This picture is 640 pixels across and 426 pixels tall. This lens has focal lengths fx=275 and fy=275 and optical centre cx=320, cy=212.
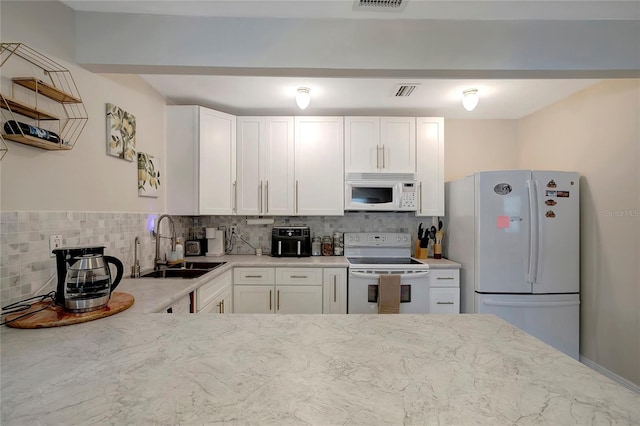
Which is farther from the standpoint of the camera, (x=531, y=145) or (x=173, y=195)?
(x=531, y=145)

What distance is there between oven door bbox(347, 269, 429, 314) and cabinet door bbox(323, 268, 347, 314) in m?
0.06

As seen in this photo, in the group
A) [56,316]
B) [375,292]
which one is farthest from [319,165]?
[56,316]

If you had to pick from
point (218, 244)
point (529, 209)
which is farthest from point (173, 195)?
point (529, 209)

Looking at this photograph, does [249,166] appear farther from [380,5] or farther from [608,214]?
→ [608,214]

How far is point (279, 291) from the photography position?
2709 mm

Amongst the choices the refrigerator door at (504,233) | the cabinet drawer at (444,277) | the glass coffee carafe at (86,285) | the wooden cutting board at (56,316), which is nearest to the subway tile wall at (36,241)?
the wooden cutting board at (56,316)

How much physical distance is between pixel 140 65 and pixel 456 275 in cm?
306

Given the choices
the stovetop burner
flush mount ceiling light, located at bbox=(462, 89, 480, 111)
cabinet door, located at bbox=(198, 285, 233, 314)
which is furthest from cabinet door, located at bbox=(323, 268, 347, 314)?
flush mount ceiling light, located at bbox=(462, 89, 480, 111)

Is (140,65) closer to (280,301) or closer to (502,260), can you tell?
(280,301)

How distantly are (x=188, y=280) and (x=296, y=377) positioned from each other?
144 cm

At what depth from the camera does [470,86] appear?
2.42m

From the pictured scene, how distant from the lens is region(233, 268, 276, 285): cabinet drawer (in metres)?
2.71

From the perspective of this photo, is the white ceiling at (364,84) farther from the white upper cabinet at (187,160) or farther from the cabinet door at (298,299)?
the cabinet door at (298,299)

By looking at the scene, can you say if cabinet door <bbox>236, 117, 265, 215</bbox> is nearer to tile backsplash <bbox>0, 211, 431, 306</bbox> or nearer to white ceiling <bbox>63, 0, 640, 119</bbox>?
white ceiling <bbox>63, 0, 640, 119</bbox>
